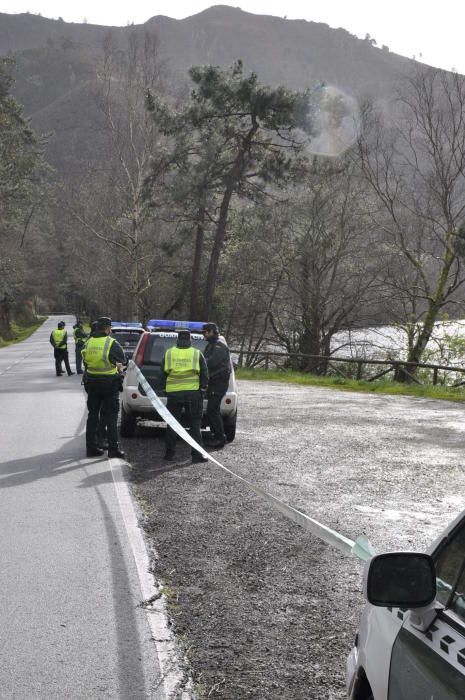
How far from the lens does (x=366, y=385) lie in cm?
2658

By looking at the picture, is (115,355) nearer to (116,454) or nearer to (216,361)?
(116,454)

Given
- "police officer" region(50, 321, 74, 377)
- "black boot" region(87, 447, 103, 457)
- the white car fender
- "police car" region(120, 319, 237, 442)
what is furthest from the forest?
the white car fender

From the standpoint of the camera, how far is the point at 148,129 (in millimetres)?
42906

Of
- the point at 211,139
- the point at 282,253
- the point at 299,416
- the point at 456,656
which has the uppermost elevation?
the point at 211,139

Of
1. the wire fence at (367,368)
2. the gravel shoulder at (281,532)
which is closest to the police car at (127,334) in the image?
the wire fence at (367,368)

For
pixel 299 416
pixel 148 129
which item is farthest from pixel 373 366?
pixel 148 129

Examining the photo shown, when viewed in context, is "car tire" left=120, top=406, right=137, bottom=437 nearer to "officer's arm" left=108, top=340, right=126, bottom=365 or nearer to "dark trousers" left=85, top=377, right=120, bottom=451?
"dark trousers" left=85, top=377, right=120, bottom=451

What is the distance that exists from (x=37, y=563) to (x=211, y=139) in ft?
98.8

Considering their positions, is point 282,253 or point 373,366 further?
point 282,253

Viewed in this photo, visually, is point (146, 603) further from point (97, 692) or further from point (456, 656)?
point (456, 656)

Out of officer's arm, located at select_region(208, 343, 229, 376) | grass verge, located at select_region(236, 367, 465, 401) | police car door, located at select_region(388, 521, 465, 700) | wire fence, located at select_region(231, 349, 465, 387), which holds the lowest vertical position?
grass verge, located at select_region(236, 367, 465, 401)

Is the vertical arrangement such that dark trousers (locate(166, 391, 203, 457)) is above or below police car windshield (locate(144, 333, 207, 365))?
below

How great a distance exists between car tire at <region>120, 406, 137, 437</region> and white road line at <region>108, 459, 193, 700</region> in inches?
187

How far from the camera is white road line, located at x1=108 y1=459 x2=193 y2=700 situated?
400cm
